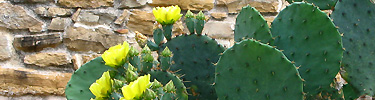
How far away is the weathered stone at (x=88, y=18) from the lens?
2.76 m

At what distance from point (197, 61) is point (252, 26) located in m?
0.22

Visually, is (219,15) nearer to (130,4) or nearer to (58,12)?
(130,4)

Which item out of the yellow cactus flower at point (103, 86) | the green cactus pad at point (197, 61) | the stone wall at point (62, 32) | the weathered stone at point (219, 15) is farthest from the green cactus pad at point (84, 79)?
the weathered stone at point (219, 15)

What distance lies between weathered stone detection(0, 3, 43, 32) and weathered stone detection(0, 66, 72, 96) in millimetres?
284

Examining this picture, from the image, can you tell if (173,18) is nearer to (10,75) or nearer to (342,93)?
(342,93)

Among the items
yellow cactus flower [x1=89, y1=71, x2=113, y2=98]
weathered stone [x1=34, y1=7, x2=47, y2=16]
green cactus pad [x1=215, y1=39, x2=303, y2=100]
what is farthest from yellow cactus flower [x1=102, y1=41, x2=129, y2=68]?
weathered stone [x1=34, y1=7, x2=47, y2=16]

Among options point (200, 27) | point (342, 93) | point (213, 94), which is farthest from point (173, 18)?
point (342, 93)

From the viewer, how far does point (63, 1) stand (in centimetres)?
280

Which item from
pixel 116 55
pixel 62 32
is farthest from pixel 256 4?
pixel 116 55

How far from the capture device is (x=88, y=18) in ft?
9.09

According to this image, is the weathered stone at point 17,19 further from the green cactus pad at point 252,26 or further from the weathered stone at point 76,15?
the green cactus pad at point 252,26

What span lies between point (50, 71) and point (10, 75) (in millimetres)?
250

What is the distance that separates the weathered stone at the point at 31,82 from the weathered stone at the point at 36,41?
16 cm

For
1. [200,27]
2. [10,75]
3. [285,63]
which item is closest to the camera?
[285,63]
